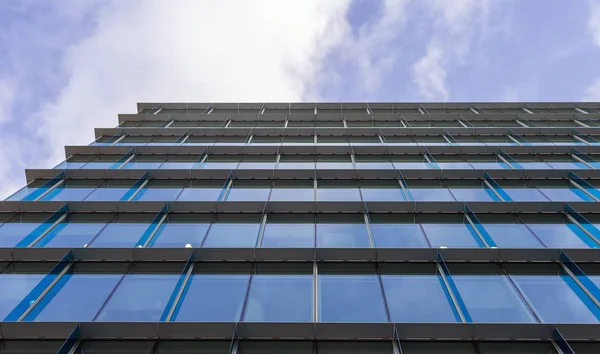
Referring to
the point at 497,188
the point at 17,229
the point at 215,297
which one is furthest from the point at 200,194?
the point at 497,188

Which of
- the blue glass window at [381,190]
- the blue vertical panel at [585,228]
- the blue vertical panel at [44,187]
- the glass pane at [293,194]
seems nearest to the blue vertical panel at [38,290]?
the blue vertical panel at [44,187]

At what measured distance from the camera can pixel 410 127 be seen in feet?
89.0

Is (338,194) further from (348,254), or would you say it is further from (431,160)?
(431,160)

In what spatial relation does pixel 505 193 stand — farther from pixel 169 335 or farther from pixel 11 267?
pixel 11 267

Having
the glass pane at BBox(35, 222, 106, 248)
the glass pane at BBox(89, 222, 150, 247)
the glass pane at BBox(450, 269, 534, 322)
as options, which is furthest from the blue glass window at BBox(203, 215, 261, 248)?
the glass pane at BBox(450, 269, 534, 322)

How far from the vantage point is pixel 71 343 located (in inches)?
425

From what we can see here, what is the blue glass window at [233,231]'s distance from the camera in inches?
597

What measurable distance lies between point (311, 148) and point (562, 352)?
14.9 metres

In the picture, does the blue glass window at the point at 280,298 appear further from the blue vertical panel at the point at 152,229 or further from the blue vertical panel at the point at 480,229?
the blue vertical panel at the point at 480,229

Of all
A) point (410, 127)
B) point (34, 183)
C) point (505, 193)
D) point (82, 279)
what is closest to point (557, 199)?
point (505, 193)

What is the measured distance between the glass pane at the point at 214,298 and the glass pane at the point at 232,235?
1627mm

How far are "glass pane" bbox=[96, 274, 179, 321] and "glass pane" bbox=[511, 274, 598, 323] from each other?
9105mm

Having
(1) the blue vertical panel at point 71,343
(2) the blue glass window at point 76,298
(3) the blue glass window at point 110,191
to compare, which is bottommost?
(1) the blue vertical panel at point 71,343

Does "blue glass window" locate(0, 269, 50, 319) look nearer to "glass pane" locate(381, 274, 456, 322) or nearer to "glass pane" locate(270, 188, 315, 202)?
"glass pane" locate(270, 188, 315, 202)
